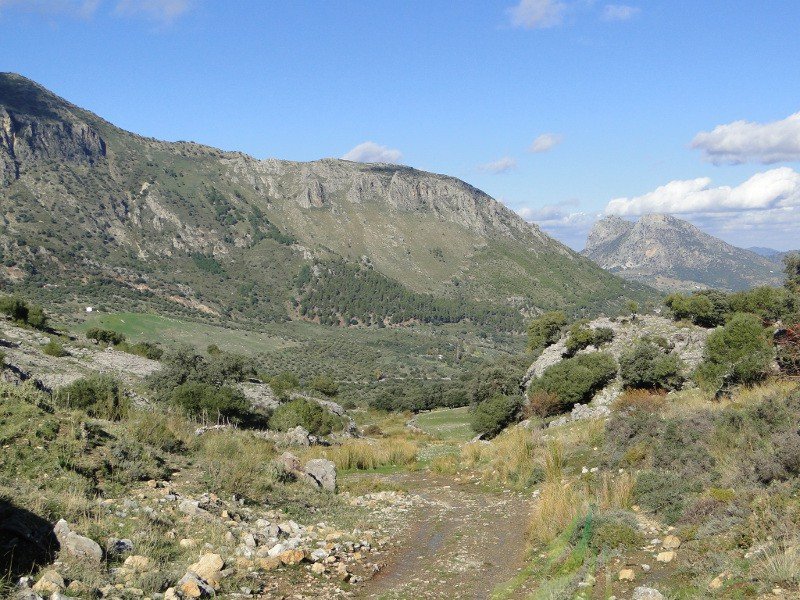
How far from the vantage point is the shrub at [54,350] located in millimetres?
32625

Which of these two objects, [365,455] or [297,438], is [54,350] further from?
[365,455]

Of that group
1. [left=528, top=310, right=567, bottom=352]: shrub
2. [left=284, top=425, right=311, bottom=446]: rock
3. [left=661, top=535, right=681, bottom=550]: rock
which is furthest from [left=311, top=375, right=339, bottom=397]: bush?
[left=661, top=535, right=681, bottom=550]: rock

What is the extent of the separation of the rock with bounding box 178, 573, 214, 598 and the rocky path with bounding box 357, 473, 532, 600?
6.67 feet

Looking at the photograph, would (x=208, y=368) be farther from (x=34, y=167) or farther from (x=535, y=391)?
(x=34, y=167)

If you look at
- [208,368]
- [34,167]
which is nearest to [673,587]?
[208,368]

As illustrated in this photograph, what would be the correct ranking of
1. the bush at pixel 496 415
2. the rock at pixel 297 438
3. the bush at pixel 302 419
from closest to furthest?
the rock at pixel 297 438 → the bush at pixel 302 419 → the bush at pixel 496 415

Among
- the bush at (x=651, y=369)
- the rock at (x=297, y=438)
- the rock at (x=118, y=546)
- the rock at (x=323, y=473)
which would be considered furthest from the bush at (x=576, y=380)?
the rock at (x=118, y=546)

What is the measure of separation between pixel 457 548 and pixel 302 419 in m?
21.4

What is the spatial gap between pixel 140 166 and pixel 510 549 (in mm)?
212321

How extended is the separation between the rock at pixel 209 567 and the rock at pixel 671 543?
6.06 meters

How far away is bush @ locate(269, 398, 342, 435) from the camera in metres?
29.9

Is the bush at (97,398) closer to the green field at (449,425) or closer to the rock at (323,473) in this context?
the rock at (323,473)

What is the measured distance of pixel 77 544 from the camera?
6961mm

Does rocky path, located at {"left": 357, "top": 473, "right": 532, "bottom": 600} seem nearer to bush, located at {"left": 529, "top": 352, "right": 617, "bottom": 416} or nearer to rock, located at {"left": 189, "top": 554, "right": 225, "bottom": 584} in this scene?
rock, located at {"left": 189, "top": 554, "right": 225, "bottom": 584}
